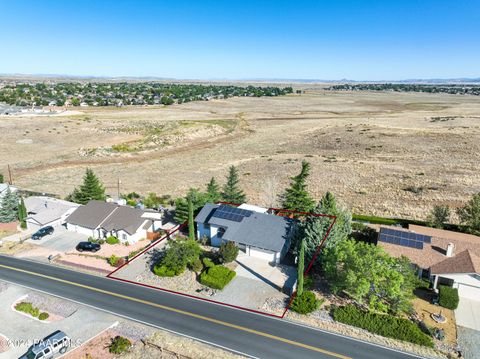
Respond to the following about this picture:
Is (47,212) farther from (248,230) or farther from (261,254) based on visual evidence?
(261,254)

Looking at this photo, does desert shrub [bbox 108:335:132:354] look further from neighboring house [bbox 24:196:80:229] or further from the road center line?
neighboring house [bbox 24:196:80:229]

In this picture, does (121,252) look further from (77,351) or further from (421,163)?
(421,163)

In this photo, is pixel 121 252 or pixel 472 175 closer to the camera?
pixel 121 252

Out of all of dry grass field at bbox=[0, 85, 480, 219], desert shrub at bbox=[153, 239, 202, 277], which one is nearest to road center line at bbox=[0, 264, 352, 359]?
desert shrub at bbox=[153, 239, 202, 277]

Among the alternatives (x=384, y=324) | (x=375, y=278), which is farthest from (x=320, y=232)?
(x=384, y=324)

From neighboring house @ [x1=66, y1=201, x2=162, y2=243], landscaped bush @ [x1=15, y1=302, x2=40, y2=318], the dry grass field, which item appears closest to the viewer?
landscaped bush @ [x1=15, y1=302, x2=40, y2=318]

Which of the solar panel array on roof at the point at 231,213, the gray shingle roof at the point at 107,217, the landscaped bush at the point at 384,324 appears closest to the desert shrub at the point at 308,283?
the landscaped bush at the point at 384,324

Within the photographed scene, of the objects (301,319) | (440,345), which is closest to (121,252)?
(301,319)
